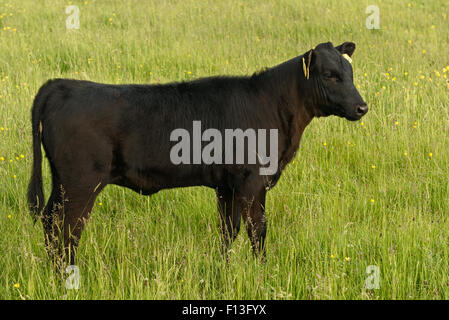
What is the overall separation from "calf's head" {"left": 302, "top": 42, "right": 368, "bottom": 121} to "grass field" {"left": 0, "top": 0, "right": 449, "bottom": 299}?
3.03ft

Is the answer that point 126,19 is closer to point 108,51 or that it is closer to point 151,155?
point 108,51

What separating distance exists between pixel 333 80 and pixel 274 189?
1.35 m

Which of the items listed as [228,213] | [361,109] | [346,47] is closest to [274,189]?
[228,213]

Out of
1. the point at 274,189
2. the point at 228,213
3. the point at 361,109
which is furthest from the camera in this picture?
the point at 274,189

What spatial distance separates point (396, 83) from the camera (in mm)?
7250

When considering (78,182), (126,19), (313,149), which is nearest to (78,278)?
(78,182)

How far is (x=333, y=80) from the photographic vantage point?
4.02 m

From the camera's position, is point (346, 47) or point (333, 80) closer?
point (333, 80)

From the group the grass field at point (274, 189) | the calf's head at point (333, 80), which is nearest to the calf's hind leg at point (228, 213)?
the grass field at point (274, 189)

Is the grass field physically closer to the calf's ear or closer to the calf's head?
the calf's head

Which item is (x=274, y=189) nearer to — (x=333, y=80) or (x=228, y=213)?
(x=228, y=213)

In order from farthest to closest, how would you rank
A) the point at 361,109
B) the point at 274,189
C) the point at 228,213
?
the point at 274,189 < the point at 228,213 < the point at 361,109

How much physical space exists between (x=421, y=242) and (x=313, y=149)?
197cm

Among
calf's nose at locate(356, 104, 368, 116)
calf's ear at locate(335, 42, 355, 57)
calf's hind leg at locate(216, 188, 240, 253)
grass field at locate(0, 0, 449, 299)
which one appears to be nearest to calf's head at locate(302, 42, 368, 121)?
calf's nose at locate(356, 104, 368, 116)
